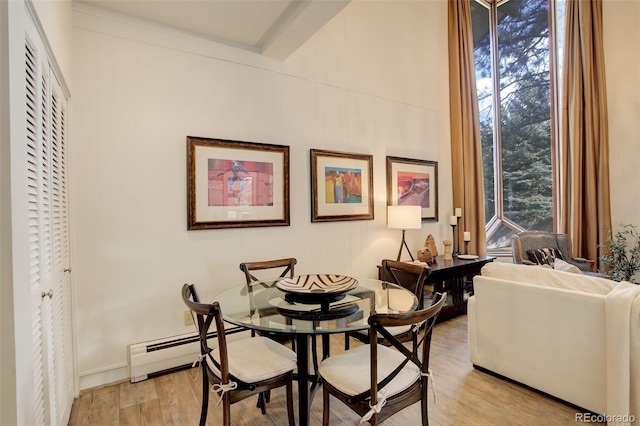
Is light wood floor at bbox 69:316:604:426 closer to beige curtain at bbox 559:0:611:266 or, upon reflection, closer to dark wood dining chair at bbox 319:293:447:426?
dark wood dining chair at bbox 319:293:447:426

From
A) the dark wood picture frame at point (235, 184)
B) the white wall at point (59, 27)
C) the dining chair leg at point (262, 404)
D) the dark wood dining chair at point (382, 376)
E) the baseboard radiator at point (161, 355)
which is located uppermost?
the white wall at point (59, 27)

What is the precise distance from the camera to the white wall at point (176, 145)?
233cm

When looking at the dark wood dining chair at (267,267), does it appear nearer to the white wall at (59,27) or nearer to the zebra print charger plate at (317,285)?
the zebra print charger plate at (317,285)

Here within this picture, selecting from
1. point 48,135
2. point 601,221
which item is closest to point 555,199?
point 601,221

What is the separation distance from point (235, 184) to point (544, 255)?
3666 mm

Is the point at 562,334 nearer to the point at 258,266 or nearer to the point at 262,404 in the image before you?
the point at 262,404

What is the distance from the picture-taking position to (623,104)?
4.07 metres

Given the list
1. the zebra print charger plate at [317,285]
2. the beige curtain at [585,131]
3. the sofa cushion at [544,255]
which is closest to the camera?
the zebra print charger plate at [317,285]

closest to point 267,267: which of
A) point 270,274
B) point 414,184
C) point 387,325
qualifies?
point 270,274

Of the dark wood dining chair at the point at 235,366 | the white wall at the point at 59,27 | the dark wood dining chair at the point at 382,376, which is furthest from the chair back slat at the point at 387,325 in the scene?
the white wall at the point at 59,27

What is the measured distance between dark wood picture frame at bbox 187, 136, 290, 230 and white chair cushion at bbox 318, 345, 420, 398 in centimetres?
156

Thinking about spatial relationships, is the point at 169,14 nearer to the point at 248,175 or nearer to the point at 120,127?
the point at 120,127

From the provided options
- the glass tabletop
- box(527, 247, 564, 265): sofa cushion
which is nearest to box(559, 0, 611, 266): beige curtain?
box(527, 247, 564, 265): sofa cushion

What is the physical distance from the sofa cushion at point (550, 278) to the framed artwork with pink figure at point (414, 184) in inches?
65.8
